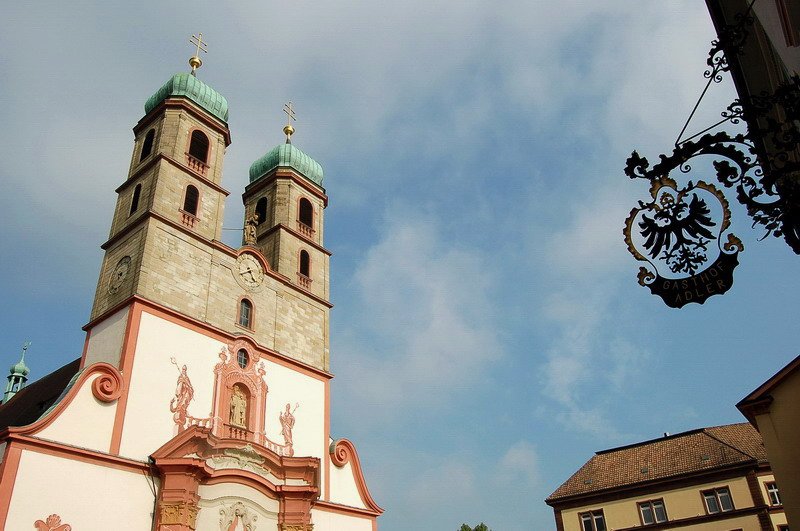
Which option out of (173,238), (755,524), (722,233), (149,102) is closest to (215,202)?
(173,238)

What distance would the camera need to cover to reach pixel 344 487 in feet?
80.6

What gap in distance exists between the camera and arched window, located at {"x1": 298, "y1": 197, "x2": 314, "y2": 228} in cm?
3062

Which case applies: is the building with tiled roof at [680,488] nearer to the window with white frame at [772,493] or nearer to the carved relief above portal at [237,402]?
the window with white frame at [772,493]

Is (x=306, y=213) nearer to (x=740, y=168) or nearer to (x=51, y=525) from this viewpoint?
(x=51, y=525)

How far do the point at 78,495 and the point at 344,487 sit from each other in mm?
10216

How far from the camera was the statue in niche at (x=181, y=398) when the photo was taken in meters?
19.9

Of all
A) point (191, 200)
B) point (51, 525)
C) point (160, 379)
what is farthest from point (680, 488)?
point (51, 525)

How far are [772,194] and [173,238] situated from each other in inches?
796

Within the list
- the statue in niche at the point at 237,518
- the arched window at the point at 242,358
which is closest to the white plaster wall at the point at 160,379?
the arched window at the point at 242,358

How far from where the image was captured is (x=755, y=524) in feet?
95.2

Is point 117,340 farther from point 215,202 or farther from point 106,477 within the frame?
point 215,202

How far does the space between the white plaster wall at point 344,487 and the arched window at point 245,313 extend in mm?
6132

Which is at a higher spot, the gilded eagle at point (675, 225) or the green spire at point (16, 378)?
the green spire at point (16, 378)

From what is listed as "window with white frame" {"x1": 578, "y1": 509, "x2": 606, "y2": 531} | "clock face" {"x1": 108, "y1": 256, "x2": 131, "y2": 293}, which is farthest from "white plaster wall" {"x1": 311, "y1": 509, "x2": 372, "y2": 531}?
"window with white frame" {"x1": 578, "y1": 509, "x2": 606, "y2": 531}
